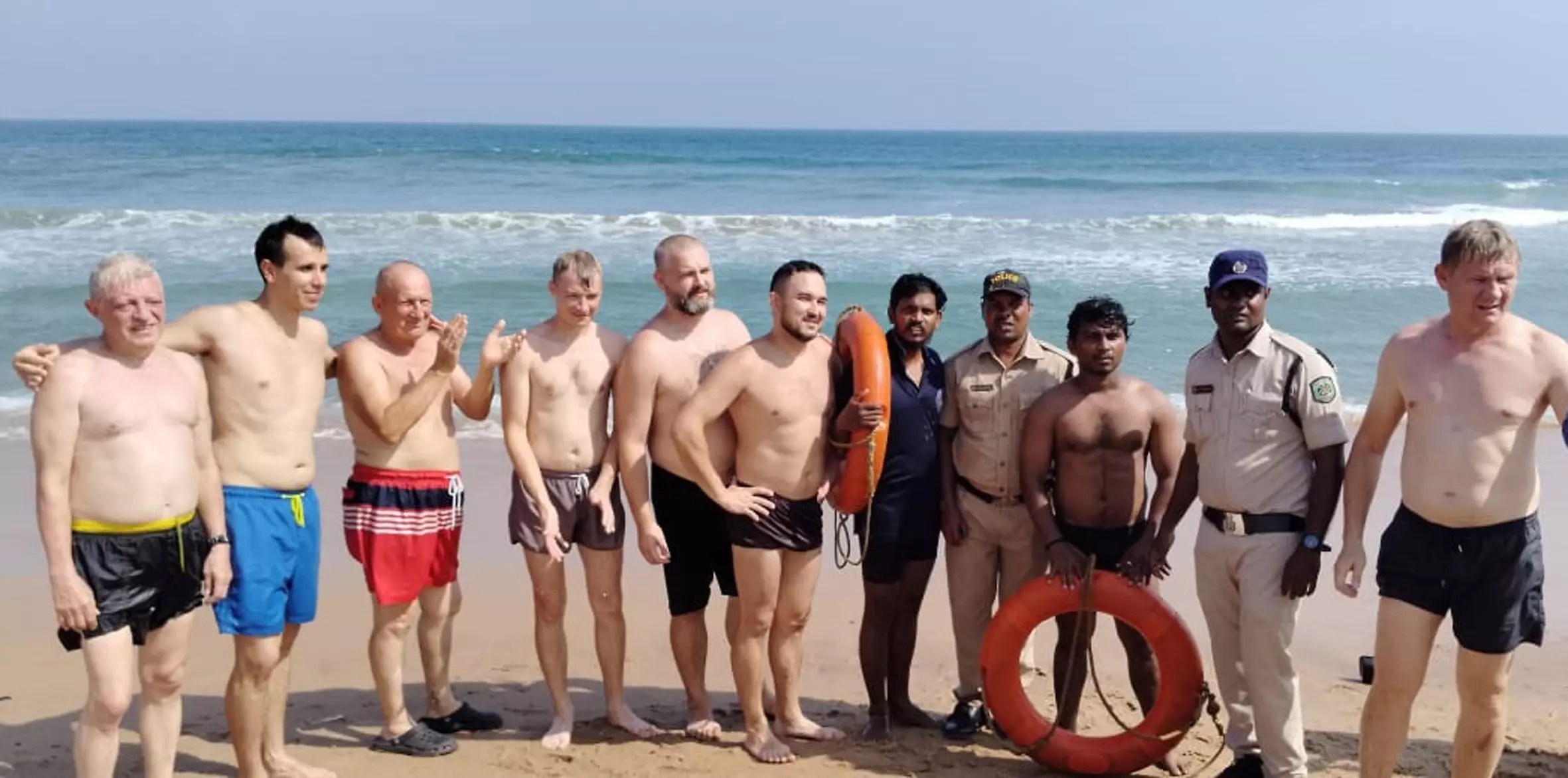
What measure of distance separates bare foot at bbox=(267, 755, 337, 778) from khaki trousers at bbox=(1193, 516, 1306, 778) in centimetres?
332

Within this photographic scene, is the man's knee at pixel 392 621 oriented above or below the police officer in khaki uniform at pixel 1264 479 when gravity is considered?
below

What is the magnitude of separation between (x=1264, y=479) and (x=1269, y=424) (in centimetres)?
19

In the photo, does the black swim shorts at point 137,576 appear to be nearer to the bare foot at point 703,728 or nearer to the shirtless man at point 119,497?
the shirtless man at point 119,497

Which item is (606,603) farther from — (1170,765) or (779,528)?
(1170,765)

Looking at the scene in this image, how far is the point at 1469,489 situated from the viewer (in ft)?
14.6

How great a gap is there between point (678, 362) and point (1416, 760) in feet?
10.8

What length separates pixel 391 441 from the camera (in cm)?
532

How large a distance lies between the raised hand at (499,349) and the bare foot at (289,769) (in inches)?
63.9

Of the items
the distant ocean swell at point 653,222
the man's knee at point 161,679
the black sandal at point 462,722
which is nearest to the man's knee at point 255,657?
the man's knee at point 161,679

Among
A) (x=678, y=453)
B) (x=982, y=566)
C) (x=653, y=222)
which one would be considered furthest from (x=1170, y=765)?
(x=653, y=222)

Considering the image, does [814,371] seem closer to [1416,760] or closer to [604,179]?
[1416,760]

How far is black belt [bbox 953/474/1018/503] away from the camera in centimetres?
553

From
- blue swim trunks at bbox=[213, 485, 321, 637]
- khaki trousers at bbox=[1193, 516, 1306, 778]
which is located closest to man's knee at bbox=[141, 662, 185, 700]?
blue swim trunks at bbox=[213, 485, 321, 637]

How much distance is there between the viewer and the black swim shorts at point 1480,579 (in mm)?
4465
